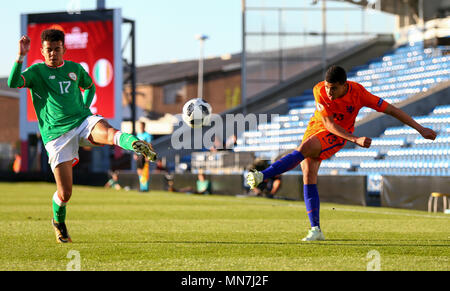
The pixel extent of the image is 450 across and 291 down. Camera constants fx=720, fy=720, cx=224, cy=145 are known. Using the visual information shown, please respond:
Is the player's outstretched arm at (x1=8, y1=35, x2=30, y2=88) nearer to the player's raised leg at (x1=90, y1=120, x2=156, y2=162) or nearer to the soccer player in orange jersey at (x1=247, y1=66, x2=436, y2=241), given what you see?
the player's raised leg at (x1=90, y1=120, x2=156, y2=162)

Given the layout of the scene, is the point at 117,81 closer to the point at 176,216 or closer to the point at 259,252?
the point at 176,216

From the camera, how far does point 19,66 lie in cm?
731

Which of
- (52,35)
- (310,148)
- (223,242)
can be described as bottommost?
(223,242)

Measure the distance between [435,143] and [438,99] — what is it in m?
3.03

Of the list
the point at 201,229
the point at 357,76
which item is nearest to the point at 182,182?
the point at 357,76

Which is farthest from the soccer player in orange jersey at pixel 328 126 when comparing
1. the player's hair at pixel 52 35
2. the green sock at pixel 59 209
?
the player's hair at pixel 52 35

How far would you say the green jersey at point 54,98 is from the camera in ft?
24.8

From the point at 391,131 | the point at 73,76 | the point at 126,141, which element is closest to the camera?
the point at 126,141

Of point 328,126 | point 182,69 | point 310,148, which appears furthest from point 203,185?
point 182,69

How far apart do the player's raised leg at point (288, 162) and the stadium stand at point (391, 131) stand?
10.1m

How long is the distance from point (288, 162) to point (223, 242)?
3.81ft

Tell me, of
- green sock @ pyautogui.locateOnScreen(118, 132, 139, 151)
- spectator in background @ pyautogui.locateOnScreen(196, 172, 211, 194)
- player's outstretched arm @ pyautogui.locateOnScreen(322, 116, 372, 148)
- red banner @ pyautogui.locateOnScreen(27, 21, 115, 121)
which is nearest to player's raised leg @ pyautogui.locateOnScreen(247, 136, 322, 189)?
player's outstretched arm @ pyautogui.locateOnScreen(322, 116, 372, 148)

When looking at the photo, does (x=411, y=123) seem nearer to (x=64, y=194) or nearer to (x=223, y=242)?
(x=223, y=242)

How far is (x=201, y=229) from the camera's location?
9.77 m
